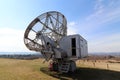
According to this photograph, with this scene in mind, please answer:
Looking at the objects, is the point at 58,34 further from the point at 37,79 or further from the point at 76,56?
the point at 37,79

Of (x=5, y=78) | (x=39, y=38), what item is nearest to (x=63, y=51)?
(x=39, y=38)

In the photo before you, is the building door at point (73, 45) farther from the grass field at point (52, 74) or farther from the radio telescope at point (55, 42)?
the grass field at point (52, 74)

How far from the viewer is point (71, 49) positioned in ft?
86.9

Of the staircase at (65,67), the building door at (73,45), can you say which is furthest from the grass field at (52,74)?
the building door at (73,45)

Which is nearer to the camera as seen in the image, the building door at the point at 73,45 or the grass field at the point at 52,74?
the grass field at the point at 52,74

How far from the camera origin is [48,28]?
94.3 feet

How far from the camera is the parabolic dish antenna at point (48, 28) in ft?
93.9

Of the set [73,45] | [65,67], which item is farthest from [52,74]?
[73,45]

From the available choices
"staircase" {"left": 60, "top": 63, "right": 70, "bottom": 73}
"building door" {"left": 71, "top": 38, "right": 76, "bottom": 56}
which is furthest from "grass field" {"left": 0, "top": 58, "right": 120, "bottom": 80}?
"building door" {"left": 71, "top": 38, "right": 76, "bottom": 56}

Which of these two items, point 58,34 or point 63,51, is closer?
point 63,51

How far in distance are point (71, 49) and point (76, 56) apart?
152cm

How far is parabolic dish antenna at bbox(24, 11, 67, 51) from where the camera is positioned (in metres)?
28.6

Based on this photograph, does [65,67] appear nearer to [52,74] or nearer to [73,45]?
[52,74]

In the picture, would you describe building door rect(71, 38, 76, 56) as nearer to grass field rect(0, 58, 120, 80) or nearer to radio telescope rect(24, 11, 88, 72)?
radio telescope rect(24, 11, 88, 72)
